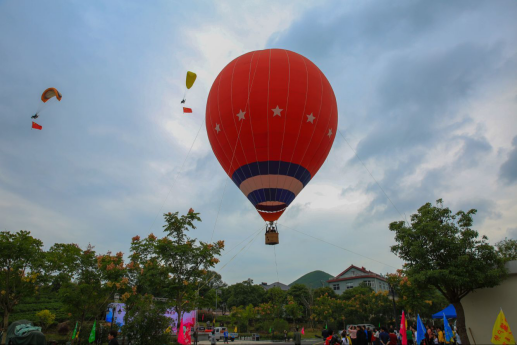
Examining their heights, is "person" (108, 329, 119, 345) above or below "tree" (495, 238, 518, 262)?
below

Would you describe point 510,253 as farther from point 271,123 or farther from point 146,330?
point 146,330

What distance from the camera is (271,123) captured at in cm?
1677

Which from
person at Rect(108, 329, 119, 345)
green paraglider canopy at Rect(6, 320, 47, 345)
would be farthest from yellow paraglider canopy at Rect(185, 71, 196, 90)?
green paraglider canopy at Rect(6, 320, 47, 345)

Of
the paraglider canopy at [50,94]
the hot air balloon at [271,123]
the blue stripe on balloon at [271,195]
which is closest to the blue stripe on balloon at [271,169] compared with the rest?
the hot air balloon at [271,123]

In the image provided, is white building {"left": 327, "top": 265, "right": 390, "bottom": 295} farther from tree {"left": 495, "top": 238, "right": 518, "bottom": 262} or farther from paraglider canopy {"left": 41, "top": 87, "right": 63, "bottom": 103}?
paraglider canopy {"left": 41, "top": 87, "right": 63, "bottom": 103}

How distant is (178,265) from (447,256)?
43.6 ft

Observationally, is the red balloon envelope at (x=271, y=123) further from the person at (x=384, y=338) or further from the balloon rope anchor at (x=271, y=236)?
the person at (x=384, y=338)

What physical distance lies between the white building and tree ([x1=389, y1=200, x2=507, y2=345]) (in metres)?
57.8

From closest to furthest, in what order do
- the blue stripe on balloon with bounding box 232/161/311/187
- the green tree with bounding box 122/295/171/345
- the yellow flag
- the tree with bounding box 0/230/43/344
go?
the yellow flag
the green tree with bounding box 122/295/171/345
the blue stripe on balloon with bounding box 232/161/311/187
the tree with bounding box 0/230/43/344

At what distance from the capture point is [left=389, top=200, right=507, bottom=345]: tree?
12.9 m

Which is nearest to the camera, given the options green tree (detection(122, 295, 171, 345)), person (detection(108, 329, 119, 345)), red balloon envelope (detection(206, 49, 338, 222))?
person (detection(108, 329, 119, 345))

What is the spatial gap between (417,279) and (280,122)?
9.70 meters

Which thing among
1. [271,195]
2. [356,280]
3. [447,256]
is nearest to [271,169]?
[271,195]

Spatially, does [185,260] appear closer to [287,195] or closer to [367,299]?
[287,195]
